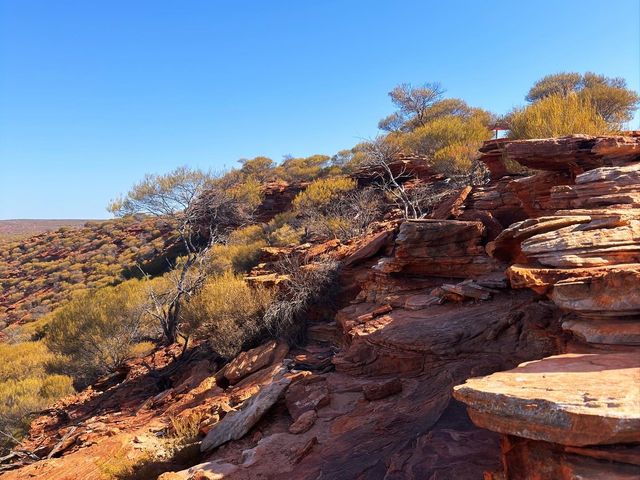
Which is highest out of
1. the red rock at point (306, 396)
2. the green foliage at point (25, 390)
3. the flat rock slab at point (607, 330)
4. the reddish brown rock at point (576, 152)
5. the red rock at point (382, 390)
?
the reddish brown rock at point (576, 152)

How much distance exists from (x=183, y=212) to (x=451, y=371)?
535 inches

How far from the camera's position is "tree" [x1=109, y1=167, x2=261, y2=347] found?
12.6 m

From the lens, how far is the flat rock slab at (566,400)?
7.54 ft

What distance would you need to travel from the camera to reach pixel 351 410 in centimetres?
571

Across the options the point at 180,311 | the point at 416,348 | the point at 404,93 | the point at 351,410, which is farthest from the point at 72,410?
the point at 404,93

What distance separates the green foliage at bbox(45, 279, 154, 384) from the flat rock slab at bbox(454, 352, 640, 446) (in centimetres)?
1180

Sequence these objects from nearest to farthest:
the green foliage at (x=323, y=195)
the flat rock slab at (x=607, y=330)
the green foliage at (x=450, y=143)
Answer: the flat rock slab at (x=607, y=330)
the green foliage at (x=450, y=143)
the green foliage at (x=323, y=195)

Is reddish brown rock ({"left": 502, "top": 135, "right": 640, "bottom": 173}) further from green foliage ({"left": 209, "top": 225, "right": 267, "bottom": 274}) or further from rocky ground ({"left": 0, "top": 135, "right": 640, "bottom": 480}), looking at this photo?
green foliage ({"left": 209, "top": 225, "right": 267, "bottom": 274})

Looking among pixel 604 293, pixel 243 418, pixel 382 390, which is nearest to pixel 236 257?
pixel 243 418

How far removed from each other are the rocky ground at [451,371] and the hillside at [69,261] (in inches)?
550

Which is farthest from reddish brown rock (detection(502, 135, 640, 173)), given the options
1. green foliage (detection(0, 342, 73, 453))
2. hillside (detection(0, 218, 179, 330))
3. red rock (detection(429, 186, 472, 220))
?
hillside (detection(0, 218, 179, 330))

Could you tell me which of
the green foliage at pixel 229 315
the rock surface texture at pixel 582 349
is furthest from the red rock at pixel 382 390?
the green foliage at pixel 229 315

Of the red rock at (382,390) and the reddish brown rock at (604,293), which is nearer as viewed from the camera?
the reddish brown rock at (604,293)

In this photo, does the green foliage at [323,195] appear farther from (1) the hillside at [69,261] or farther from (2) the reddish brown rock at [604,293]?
(2) the reddish brown rock at [604,293]
